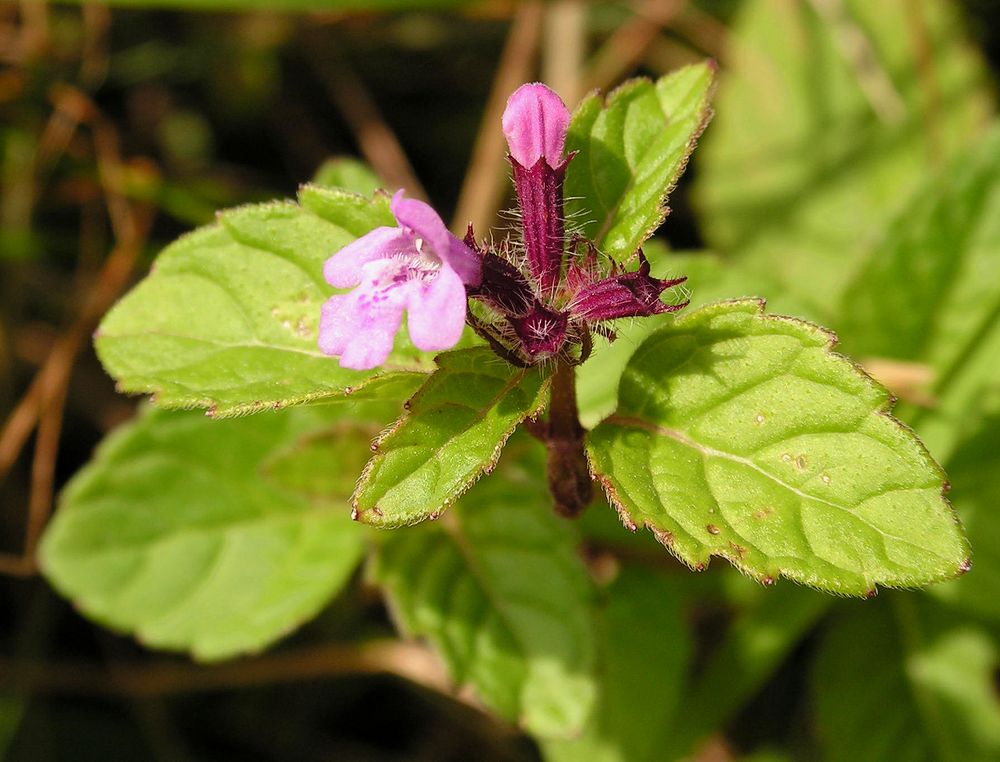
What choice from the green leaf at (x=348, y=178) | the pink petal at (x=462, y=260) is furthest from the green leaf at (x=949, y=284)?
the pink petal at (x=462, y=260)

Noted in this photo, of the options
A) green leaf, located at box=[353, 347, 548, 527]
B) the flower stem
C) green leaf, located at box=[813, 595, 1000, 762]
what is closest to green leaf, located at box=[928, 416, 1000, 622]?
green leaf, located at box=[813, 595, 1000, 762]

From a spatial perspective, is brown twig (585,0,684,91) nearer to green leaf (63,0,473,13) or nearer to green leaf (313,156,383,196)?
green leaf (63,0,473,13)

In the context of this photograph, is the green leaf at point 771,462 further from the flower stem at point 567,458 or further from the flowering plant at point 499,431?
the flower stem at point 567,458

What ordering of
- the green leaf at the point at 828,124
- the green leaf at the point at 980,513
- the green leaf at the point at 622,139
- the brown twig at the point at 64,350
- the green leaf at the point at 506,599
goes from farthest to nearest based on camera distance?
the green leaf at the point at 828,124 → the brown twig at the point at 64,350 → the green leaf at the point at 980,513 → the green leaf at the point at 506,599 → the green leaf at the point at 622,139

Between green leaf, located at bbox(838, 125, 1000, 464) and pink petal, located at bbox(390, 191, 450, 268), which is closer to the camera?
pink petal, located at bbox(390, 191, 450, 268)

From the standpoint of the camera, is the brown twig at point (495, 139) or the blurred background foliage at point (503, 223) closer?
the blurred background foliage at point (503, 223)

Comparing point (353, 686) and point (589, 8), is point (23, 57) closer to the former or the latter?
point (589, 8)
